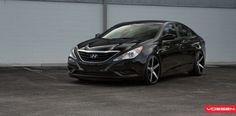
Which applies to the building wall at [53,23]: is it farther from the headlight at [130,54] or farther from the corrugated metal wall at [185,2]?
the headlight at [130,54]

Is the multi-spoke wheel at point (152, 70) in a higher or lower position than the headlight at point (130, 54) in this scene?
Answer: lower

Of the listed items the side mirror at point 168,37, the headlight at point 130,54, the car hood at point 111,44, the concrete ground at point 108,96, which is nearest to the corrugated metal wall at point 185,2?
the concrete ground at point 108,96

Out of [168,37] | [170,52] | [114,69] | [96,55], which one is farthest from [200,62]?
[96,55]

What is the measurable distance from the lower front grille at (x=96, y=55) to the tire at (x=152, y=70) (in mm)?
771

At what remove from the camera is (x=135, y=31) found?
10.5 m

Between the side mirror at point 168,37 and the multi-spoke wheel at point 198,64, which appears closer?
the side mirror at point 168,37

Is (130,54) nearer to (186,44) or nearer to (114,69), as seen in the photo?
(114,69)

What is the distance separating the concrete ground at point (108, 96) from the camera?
21.9 feet

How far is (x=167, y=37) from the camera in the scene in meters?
10.3

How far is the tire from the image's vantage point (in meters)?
9.55

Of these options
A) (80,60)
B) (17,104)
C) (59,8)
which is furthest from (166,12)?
(17,104)

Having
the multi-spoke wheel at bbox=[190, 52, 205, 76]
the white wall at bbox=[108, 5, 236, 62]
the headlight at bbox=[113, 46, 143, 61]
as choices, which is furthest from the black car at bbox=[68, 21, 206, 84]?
the white wall at bbox=[108, 5, 236, 62]

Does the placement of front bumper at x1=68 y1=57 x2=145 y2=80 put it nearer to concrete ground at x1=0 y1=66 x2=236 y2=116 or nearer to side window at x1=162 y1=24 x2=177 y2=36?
concrete ground at x1=0 y1=66 x2=236 y2=116

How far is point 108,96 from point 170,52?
2.80 m
